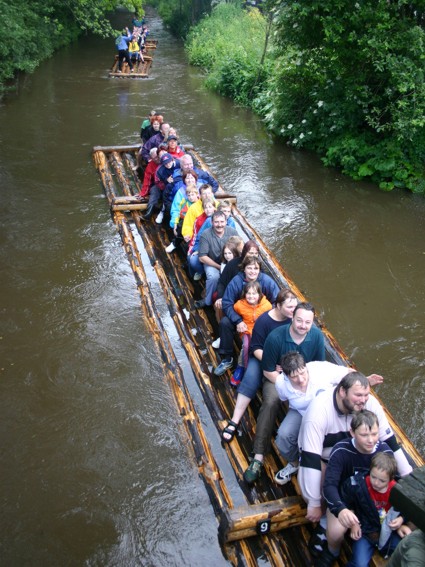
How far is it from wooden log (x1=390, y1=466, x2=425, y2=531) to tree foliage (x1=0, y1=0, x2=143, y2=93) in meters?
16.3

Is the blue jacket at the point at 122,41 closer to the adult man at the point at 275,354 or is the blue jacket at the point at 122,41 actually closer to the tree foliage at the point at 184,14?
the tree foliage at the point at 184,14

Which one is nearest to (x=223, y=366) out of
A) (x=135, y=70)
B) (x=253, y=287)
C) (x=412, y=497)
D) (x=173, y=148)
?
(x=253, y=287)

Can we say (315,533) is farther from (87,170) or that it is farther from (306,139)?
(306,139)

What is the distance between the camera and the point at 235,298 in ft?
17.0

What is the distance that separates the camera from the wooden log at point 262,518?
3.71 m

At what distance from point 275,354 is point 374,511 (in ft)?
4.59

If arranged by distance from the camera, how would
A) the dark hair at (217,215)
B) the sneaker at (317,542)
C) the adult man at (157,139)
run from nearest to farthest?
the sneaker at (317,542) < the dark hair at (217,215) < the adult man at (157,139)

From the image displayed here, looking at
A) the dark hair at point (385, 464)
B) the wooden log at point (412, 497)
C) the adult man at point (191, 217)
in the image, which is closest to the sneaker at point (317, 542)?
the dark hair at point (385, 464)

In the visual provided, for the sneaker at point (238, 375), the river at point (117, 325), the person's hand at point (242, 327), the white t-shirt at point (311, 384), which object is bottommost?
the river at point (117, 325)

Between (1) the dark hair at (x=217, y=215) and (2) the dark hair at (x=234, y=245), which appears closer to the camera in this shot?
(2) the dark hair at (x=234, y=245)

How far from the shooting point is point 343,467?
3496mm

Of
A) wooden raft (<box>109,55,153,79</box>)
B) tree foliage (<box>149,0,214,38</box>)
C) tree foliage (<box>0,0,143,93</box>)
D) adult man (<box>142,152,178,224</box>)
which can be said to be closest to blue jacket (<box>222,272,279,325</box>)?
adult man (<box>142,152,178,224</box>)

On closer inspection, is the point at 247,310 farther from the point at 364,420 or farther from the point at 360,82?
the point at 360,82

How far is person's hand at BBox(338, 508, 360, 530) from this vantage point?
3.30m
